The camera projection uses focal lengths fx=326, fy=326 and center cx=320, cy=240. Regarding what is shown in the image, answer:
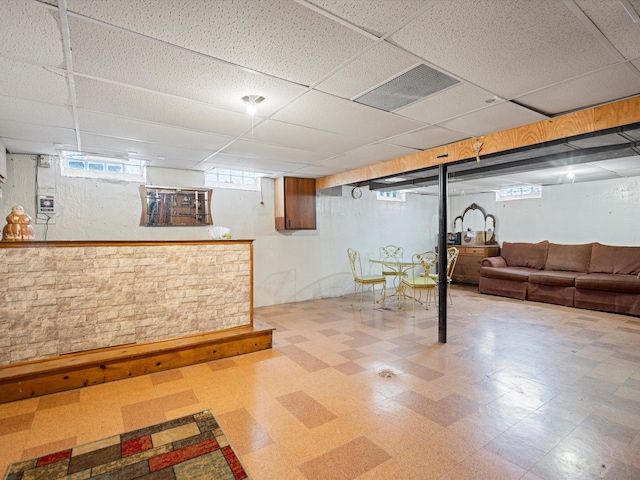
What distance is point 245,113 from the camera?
2.88 metres

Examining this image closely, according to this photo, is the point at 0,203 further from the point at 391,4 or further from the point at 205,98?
the point at 391,4

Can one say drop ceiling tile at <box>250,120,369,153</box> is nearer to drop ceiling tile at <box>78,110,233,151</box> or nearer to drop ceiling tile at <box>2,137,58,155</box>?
drop ceiling tile at <box>78,110,233,151</box>

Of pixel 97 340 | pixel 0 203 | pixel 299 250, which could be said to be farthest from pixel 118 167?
pixel 299 250

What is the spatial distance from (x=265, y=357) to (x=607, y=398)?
3.01 metres

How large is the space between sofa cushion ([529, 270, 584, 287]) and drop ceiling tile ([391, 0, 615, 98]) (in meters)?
4.82

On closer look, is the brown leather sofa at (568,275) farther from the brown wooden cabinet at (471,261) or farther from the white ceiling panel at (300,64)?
the white ceiling panel at (300,64)

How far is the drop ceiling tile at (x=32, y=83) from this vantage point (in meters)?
2.05

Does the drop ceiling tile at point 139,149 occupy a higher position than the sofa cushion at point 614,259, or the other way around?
the drop ceiling tile at point 139,149

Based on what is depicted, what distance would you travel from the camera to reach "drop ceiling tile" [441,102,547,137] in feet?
9.13

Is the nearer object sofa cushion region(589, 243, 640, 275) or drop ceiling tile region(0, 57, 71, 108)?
drop ceiling tile region(0, 57, 71, 108)

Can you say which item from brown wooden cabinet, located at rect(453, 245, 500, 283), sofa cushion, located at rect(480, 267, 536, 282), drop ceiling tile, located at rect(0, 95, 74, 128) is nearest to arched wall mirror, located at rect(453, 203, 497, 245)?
brown wooden cabinet, located at rect(453, 245, 500, 283)

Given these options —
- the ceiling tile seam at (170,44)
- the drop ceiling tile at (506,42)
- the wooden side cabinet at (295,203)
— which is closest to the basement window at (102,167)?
the wooden side cabinet at (295,203)

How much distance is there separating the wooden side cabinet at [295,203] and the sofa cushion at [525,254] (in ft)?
15.2

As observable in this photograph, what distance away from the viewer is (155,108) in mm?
2732
